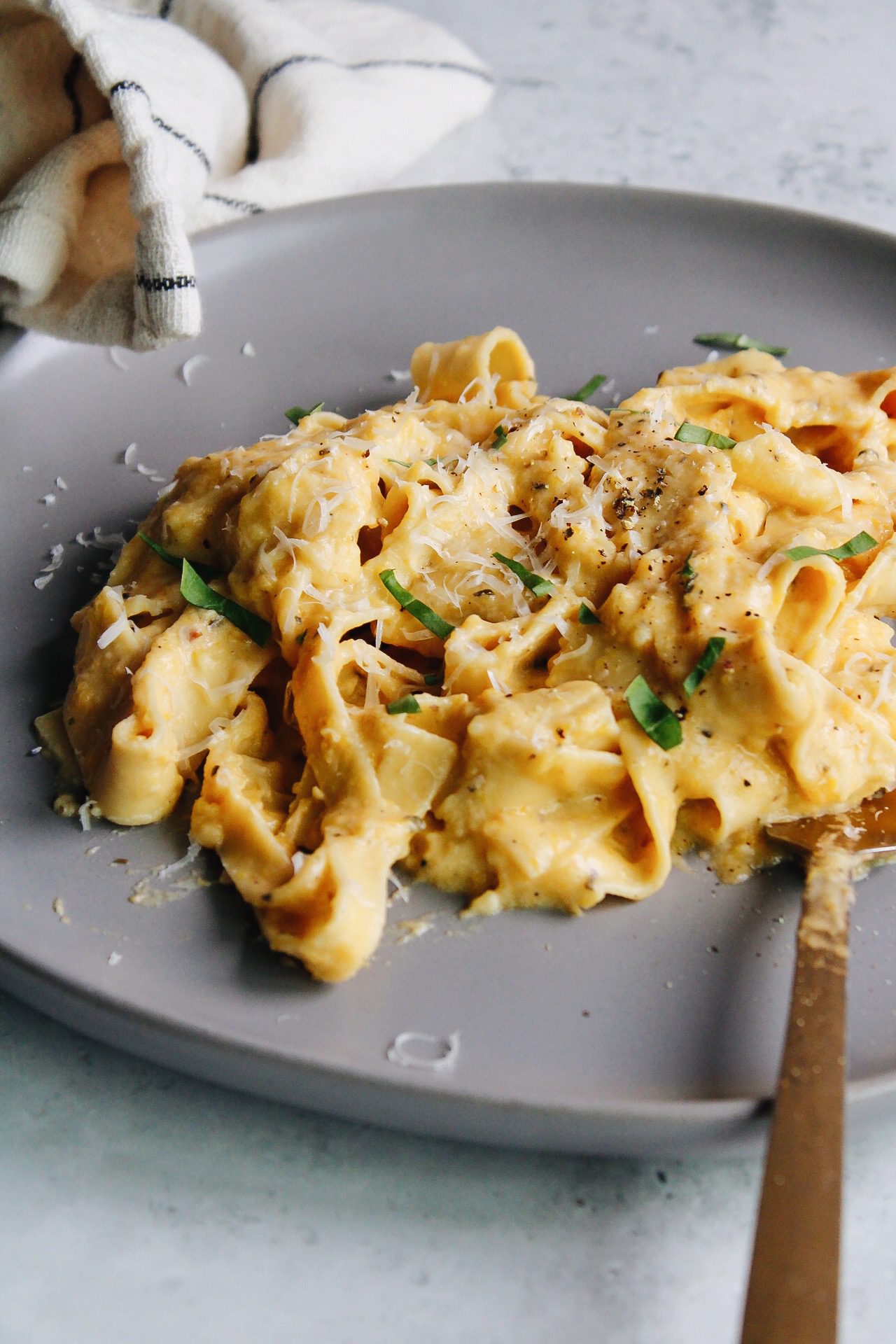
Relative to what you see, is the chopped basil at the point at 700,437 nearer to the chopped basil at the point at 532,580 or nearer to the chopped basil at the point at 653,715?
the chopped basil at the point at 532,580

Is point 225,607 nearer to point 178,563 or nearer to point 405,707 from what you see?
point 178,563

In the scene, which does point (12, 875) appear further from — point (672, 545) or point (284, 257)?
point (284, 257)

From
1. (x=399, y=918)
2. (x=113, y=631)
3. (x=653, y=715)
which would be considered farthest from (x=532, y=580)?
(x=113, y=631)

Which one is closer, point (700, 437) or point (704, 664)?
point (704, 664)

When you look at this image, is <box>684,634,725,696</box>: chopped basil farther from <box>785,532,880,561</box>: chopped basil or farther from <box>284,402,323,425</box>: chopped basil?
<box>284,402,323,425</box>: chopped basil

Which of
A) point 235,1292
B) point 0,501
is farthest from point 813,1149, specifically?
point 0,501
